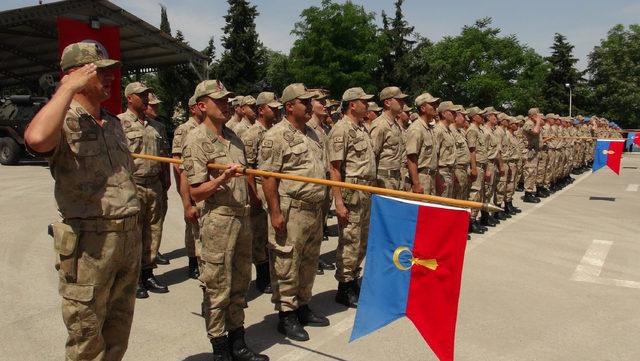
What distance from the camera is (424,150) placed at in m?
6.82

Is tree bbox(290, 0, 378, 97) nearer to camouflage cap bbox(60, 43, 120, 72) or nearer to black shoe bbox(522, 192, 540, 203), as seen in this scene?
black shoe bbox(522, 192, 540, 203)

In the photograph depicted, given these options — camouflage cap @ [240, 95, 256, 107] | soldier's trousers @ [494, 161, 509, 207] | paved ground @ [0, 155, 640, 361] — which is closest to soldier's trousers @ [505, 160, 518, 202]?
soldier's trousers @ [494, 161, 509, 207]

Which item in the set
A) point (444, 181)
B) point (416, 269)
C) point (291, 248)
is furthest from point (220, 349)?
point (444, 181)

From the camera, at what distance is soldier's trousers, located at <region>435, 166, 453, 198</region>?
7484 mm

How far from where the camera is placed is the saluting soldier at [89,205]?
2.65m

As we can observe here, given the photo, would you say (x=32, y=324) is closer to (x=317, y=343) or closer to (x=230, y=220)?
(x=230, y=220)

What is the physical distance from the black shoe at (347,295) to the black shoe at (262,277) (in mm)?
850

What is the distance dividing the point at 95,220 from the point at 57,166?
336 millimetres

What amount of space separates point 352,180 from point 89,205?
113 inches

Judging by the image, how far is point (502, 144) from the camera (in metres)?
10.1

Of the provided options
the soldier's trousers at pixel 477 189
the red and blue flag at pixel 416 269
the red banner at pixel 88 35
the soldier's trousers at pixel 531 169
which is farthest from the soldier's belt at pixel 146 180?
the red banner at pixel 88 35

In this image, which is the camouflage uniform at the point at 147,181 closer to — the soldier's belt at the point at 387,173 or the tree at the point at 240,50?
the soldier's belt at the point at 387,173

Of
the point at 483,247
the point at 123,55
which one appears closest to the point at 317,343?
the point at 483,247

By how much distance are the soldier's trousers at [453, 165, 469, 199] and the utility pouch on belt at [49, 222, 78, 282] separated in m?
6.66
